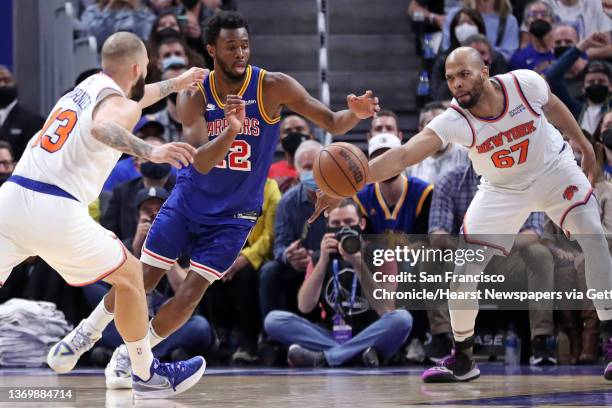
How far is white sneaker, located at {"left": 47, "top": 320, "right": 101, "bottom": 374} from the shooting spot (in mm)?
5820

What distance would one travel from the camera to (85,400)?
5348 mm

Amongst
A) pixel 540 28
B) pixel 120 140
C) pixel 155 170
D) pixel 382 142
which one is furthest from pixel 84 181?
pixel 540 28

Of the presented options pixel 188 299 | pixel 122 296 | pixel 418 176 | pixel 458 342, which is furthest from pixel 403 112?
pixel 122 296

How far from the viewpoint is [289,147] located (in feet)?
30.2

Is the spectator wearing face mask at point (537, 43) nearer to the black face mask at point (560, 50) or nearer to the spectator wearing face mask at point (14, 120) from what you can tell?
the black face mask at point (560, 50)

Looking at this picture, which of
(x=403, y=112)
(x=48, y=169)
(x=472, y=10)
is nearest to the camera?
(x=48, y=169)

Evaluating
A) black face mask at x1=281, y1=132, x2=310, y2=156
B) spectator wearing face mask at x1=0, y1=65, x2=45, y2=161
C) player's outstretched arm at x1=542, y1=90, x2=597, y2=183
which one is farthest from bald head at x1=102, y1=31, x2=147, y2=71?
spectator wearing face mask at x1=0, y1=65, x2=45, y2=161

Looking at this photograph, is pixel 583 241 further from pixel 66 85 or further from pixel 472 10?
pixel 66 85

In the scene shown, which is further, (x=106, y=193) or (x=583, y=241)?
(x=106, y=193)

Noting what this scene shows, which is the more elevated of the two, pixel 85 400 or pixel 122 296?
pixel 122 296

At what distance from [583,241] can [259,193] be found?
1.95 metres

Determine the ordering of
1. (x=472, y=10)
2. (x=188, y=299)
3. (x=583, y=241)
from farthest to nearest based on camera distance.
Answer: (x=472, y=10) < (x=583, y=241) < (x=188, y=299)

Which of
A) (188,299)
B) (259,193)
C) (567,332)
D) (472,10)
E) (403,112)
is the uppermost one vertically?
(472,10)

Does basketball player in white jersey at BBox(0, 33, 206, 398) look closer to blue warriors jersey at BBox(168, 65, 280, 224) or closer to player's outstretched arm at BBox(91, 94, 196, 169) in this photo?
player's outstretched arm at BBox(91, 94, 196, 169)
